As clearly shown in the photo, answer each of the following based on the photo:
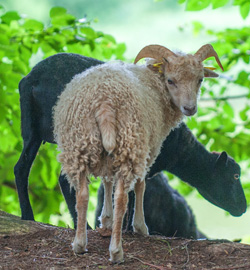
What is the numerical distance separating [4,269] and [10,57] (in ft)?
13.9

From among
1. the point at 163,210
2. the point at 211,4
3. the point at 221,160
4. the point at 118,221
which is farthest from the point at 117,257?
the point at 211,4

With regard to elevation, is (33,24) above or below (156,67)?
below

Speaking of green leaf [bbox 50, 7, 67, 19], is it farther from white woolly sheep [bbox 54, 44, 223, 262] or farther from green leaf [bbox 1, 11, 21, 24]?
white woolly sheep [bbox 54, 44, 223, 262]

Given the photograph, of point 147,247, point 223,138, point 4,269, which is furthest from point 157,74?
point 223,138

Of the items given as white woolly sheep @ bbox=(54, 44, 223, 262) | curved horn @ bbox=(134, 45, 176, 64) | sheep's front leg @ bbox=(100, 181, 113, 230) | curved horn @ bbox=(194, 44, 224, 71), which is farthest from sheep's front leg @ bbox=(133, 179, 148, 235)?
curved horn @ bbox=(194, 44, 224, 71)

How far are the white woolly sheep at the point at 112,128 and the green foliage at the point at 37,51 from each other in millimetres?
2604

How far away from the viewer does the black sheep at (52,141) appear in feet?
17.6

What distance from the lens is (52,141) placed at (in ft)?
17.8

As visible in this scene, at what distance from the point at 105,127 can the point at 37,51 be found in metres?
3.86

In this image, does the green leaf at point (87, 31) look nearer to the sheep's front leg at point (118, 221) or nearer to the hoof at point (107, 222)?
the hoof at point (107, 222)

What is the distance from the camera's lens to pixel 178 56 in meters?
4.70

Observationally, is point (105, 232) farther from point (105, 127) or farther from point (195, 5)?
point (195, 5)

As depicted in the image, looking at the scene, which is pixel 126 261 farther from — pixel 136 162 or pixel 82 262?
pixel 136 162

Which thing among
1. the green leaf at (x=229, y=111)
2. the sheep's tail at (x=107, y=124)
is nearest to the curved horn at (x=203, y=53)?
the sheep's tail at (x=107, y=124)
